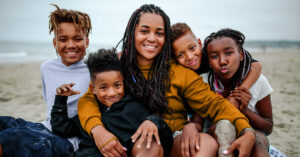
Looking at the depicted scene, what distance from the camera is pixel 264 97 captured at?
7.23 feet

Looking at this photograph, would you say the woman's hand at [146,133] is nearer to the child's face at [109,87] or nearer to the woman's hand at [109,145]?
the woman's hand at [109,145]

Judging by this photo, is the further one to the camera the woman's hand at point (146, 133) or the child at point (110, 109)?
the child at point (110, 109)

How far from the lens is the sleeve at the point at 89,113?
1.85 m

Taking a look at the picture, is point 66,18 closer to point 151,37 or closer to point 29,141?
point 151,37

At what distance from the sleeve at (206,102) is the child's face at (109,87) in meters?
0.68

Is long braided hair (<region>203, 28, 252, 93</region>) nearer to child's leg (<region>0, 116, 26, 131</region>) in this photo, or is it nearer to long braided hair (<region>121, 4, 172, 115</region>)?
long braided hair (<region>121, 4, 172, 115</region>)

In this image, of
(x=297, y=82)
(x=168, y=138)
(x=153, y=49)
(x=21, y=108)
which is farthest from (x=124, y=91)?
(x=297, y=82)

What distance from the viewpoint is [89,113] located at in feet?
6.38

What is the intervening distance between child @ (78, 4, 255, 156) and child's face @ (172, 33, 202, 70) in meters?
0.14

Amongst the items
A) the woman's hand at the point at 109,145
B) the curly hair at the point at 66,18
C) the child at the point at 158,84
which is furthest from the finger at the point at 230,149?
the curly hair at the point at 66,18

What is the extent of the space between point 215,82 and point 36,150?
78.3 inches

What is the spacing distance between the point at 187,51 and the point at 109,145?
1331mm

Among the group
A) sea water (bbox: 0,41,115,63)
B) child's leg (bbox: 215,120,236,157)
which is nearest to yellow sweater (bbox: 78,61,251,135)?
child's leg (bbox: 215,120,236,157)

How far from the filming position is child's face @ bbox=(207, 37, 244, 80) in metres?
2.20
